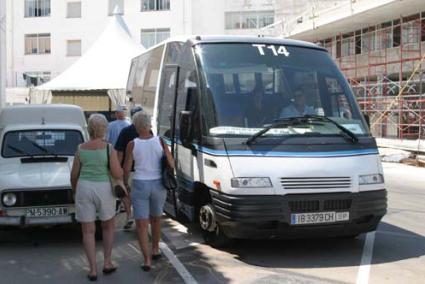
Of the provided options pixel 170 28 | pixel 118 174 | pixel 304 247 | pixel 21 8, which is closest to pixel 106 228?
pixel 118 174

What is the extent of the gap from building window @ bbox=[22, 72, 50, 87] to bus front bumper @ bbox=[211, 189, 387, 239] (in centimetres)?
4511

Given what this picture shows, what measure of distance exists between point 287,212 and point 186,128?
174cm

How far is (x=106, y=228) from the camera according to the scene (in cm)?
653

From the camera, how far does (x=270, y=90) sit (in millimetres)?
7805

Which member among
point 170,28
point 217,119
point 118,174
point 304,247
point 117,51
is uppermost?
point 170,28

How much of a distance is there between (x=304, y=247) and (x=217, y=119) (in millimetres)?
1945

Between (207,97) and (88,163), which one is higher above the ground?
(207,97)

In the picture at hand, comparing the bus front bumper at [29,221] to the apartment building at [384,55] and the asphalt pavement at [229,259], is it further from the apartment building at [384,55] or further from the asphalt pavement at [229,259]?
the apartment building at [384,55]

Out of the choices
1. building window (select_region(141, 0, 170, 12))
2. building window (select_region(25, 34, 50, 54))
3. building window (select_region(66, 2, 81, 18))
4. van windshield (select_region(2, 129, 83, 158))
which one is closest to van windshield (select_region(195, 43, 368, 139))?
van windshield (select_region(2, 129, 83, 158))

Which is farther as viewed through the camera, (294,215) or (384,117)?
(384,117)

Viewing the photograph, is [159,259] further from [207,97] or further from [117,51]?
[117,51]

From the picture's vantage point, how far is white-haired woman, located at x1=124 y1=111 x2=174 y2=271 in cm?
681

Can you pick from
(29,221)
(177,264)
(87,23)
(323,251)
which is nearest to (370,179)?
(323,251)

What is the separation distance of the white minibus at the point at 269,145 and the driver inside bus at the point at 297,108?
0.02 metres
